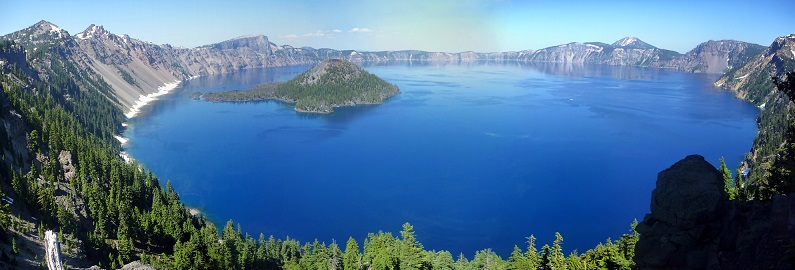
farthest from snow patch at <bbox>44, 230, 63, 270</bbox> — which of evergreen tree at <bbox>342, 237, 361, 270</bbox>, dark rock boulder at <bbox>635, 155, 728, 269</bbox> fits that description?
evergreen tree at <bbox>342, 237, 361, 270</bbox>

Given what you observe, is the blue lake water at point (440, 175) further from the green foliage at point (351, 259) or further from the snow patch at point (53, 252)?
the snow patch at point (53, 252)

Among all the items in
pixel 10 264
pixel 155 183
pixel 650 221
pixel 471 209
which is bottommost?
pixel 471 209

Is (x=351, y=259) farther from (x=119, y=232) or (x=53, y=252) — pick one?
(x=53, y=252)

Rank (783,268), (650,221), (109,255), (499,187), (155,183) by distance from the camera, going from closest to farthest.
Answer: (783,268) → (650,221) → (109,255) → (155,183) → (499,187)

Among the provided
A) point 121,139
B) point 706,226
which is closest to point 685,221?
point 706,226

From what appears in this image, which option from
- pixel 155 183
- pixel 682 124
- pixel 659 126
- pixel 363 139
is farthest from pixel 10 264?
pixel 682 124

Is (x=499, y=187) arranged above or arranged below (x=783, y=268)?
below

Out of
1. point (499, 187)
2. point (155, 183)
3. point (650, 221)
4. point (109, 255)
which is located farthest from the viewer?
Result: point (499, 187)

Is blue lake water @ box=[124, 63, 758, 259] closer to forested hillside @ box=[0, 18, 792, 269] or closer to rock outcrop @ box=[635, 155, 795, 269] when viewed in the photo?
forested hillside @ box=[0, 18, 792, 269]

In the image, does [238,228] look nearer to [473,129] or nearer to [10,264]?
[10,264]
